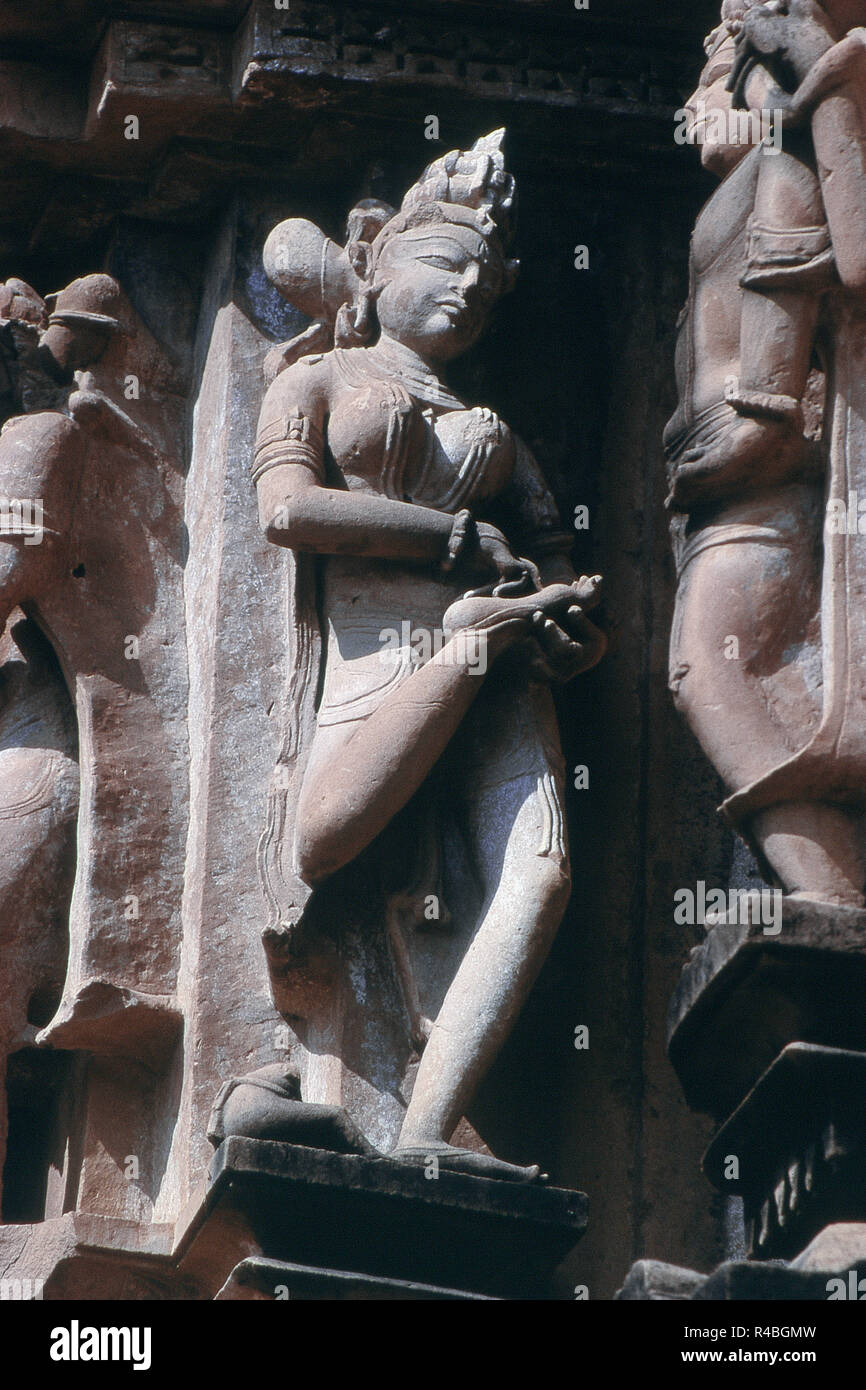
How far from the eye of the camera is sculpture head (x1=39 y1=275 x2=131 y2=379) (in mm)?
7102

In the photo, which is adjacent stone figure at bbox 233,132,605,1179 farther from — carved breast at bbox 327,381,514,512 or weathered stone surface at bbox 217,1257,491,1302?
weathered stone surface at bbox 217,1257,491,1302

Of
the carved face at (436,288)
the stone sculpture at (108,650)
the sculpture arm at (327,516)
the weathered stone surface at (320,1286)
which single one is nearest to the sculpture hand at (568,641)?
the sculpture arm at (327,516)

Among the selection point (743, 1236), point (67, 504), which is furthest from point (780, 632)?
point (67, 504)

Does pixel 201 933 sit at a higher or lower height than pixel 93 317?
lower

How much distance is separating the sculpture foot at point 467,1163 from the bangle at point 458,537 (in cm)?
140

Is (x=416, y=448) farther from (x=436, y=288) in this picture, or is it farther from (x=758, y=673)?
(x=758, y=673)

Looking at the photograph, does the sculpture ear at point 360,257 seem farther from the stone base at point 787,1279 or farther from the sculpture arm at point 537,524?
the stone base at point 787,1279

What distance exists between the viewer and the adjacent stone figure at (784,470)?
223 inches

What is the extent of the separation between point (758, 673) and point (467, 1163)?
117 centimetres

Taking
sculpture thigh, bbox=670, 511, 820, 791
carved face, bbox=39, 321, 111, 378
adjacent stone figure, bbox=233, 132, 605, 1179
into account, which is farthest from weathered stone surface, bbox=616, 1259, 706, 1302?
carved face, bbox=39, 321, 111, 378

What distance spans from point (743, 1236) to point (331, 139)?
294 centimetres

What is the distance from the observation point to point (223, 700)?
6.68 meters

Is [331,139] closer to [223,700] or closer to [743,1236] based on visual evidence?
[223,700]

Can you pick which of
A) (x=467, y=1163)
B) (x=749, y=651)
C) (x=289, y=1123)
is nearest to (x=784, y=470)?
(x=749, y=651)
